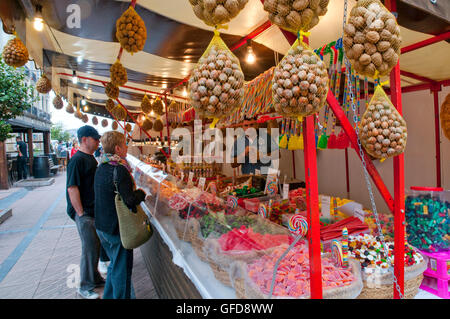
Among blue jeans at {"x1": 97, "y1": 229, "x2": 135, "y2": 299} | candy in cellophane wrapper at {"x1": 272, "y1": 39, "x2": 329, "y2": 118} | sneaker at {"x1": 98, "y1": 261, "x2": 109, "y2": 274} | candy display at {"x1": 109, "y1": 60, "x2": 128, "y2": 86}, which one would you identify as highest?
candy display at {"x1": 109, "y1": 60, "x2": 128, "y2": 86}

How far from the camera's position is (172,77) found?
6.11 meters

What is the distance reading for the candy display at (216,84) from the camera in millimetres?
997

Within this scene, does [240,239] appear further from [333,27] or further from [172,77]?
[172,77]

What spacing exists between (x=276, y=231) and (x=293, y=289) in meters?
0.71

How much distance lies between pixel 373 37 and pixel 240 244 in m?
1.58

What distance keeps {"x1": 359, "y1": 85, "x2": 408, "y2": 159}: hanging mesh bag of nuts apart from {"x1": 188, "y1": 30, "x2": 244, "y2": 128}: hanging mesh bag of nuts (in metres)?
0.91

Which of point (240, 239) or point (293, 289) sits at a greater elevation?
point (240, 239)

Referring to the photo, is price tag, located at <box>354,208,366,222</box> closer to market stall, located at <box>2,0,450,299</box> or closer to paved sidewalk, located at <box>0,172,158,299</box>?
market stall, located at <box>2,0,450,299</box>

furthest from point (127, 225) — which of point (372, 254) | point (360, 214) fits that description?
point (360, 214)

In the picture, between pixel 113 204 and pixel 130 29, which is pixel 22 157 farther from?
pixel 130 29

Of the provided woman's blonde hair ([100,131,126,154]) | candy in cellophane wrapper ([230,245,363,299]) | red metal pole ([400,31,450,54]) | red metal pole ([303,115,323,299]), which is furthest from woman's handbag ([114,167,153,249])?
red metal pole ([400,31,450,54])

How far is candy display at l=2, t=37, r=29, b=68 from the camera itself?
10.4 feet
